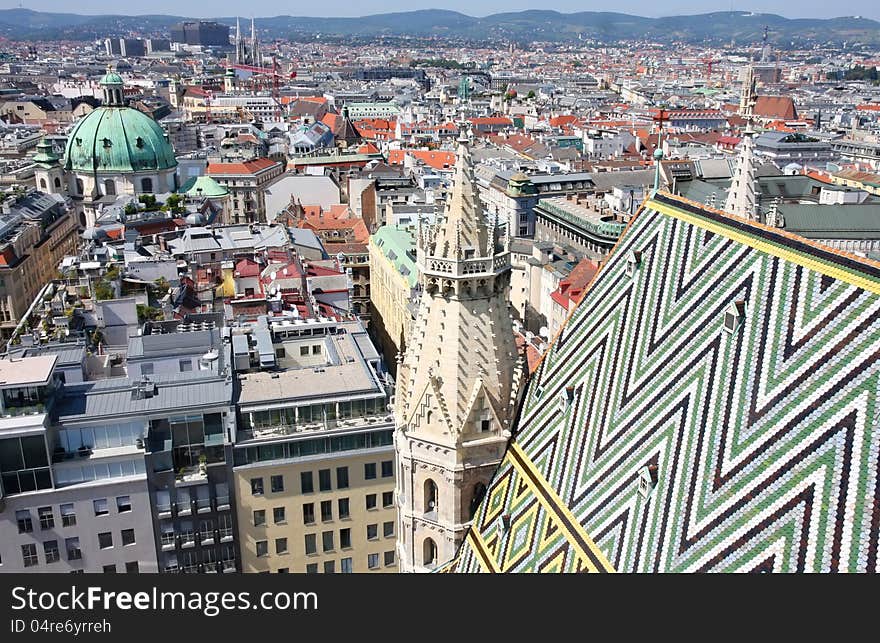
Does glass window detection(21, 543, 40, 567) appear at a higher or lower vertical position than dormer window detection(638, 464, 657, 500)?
lower

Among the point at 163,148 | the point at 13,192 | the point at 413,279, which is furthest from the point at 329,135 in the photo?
the point at 413,279

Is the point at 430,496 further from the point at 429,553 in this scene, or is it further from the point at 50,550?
the point at 50,550

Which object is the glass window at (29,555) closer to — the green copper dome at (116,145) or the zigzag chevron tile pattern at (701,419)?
the zigzag chevron tile pattern at (701,419)

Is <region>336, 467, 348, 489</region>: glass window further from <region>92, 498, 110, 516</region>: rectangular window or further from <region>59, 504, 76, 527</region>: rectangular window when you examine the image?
<region>59, 504, 76, 527</region>: rectangular window

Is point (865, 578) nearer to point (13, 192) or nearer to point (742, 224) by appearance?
point (742, 224)

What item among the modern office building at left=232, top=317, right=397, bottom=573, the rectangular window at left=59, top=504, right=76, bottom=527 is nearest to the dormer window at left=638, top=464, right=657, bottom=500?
the modern office building at left=232, top=317, right=397, bottom=573
